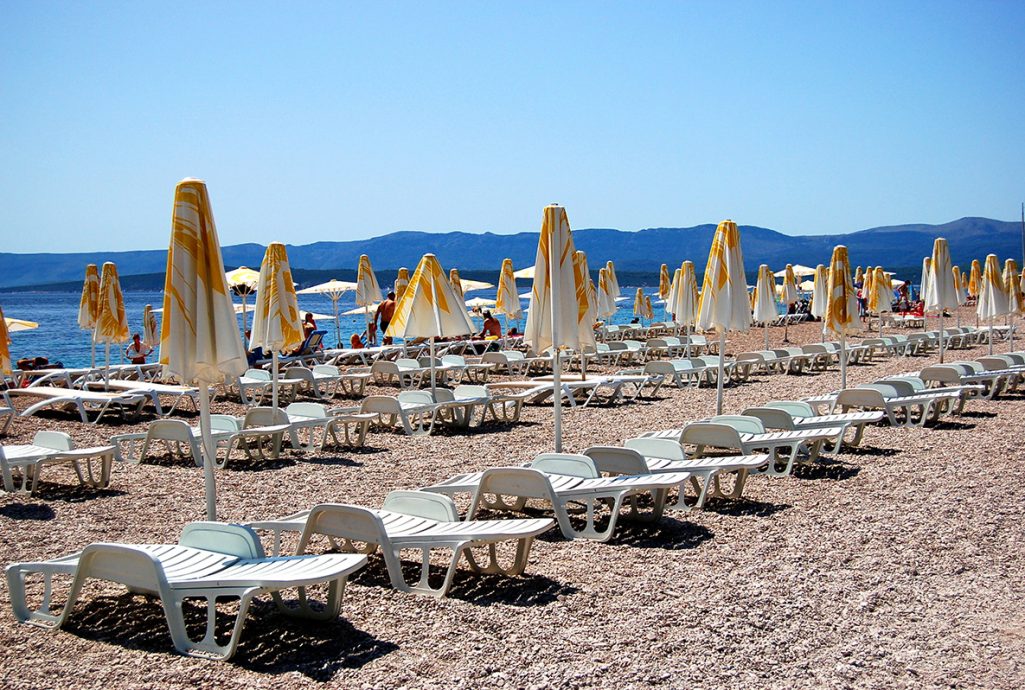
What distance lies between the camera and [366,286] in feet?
63.0

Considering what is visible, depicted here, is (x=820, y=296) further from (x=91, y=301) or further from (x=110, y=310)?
(x=91, y=301)

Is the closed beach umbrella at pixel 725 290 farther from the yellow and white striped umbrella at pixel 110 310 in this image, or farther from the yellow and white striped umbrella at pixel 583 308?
the yellow and white striped umbrella at pixel 110 310

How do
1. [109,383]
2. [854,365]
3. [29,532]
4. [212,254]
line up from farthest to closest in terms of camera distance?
1. [854,365]
2. [109,383]
3. [29,532]
4. [212,254]

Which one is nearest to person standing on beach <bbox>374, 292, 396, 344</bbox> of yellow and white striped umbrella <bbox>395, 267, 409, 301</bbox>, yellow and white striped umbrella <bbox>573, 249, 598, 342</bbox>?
yellow and white striped umbrella <bbox>395, 267, 409, 301</bbox>

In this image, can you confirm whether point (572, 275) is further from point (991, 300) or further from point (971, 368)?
point (991, 300)

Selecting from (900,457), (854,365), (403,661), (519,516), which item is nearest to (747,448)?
(900,457)

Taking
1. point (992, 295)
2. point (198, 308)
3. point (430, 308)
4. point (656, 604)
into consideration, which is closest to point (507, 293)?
point (992, 295)

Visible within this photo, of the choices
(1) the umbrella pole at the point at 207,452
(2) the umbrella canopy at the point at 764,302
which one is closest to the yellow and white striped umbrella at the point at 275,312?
(1) the umbrella pole at the point at 207,452

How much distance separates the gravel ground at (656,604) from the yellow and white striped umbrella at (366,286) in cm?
1139

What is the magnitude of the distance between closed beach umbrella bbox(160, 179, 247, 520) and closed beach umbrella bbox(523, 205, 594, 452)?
2.59 m

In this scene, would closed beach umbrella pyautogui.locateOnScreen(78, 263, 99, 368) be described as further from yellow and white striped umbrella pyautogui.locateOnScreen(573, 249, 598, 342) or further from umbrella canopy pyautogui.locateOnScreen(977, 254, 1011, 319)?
umbrella canopy pyautogui.locateOnScreen(977, 254, 1011, 319)

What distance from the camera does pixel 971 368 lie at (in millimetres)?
12211

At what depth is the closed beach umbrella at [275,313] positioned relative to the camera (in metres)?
9.80

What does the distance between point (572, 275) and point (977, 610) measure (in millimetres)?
3640
